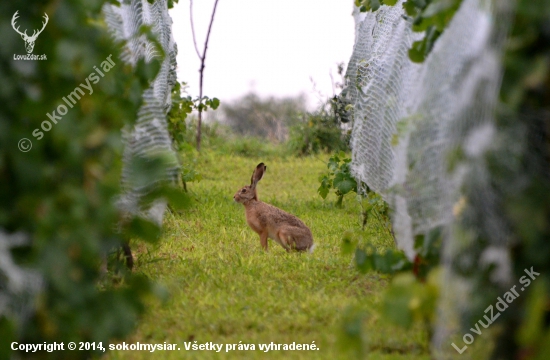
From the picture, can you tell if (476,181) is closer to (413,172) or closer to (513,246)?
(513,246)

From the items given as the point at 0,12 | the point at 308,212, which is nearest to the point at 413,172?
the point at 0,12

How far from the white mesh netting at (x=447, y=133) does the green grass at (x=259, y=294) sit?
1.48ft

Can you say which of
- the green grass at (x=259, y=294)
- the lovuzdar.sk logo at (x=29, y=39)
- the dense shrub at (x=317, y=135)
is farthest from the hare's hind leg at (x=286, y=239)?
the dense shrub at (x=317, y=135)

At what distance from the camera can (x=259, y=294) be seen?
4664mm

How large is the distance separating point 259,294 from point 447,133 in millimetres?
2403

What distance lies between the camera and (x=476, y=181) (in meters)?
2.22

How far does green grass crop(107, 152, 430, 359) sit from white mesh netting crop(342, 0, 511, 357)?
1.48ft

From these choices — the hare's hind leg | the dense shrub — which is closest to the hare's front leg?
the hare's hind leg

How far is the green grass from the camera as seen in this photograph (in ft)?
11.9

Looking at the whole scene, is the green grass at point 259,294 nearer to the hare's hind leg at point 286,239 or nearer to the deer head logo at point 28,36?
the hare's hind leg at point 286,239

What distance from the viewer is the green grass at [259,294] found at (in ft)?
11.9

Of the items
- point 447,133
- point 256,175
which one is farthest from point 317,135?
point 447,133

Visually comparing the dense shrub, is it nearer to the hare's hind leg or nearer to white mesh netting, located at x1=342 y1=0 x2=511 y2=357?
the hare's hind leg

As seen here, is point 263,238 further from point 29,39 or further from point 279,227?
point 29,39
